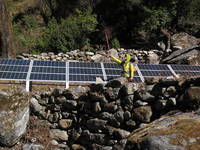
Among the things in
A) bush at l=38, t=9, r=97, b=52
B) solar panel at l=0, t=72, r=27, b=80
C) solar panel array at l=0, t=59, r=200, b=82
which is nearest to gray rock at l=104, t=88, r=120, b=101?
solar panel array at l=0, t=59, r=200, b=82

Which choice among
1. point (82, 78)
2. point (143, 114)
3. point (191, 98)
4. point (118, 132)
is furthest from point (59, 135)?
point (191, 98)

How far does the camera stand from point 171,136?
4.96 metres

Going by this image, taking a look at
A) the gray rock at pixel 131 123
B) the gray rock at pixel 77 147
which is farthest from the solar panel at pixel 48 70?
the gray rock at pixel 131 123

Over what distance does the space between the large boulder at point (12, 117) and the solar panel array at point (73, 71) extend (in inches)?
121

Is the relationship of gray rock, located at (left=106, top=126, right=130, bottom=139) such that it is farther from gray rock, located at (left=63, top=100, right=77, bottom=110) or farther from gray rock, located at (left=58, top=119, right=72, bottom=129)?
gray rock, located at (left=58, top=119, right=72, bottom=129)

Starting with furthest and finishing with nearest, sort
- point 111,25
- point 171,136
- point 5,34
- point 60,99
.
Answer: point 111,25
point 5,34
point 60,99
point 171,136

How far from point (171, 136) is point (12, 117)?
5.10 meters

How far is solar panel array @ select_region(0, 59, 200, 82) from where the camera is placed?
12195 millimetres

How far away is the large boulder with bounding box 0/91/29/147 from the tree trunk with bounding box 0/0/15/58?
10418 millimetres

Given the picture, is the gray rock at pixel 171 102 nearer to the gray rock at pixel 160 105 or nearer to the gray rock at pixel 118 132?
the gray rock at pixel 160 105

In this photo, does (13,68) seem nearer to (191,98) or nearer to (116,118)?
(116,118)

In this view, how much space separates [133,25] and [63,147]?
21.1 metres

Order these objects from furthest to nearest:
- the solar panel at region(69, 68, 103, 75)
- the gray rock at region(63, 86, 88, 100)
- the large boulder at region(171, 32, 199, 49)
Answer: the large boulder at region(171, 32, 199, 49) < the solar panel at region(69, 68, 103, 75) < the gray rock at region(63, 86, 88, 100)

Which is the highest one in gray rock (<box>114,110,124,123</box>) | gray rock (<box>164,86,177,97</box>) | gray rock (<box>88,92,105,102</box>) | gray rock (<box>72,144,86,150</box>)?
gray rock (<box>164,86,177,97</box>)
